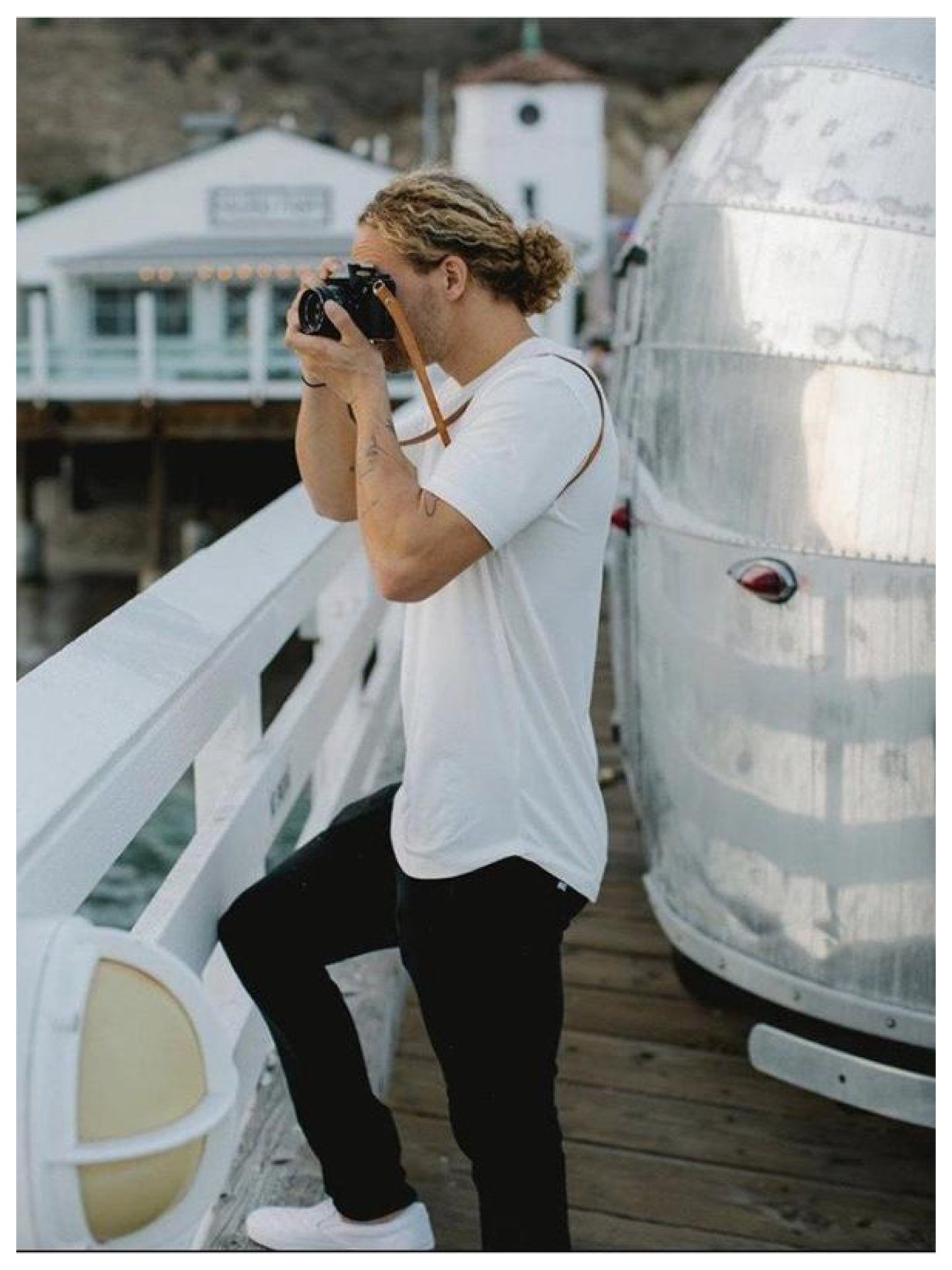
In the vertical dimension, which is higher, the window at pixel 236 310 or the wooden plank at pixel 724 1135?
the window at pixel 236 310

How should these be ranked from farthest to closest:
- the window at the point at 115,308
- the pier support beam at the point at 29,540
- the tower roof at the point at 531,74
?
the tower roof at the point at 531,74 → the window at the point at 115,308 → the pier support beam at the point at 29,540

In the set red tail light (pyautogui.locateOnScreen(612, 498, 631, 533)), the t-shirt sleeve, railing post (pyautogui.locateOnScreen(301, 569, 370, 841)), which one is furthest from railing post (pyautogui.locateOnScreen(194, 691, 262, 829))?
red tail light (pyautogui.locateOnScreen(612, 498, 631, 533))

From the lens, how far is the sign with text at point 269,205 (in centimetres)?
3072

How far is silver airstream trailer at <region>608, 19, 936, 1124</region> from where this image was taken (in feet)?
9.77

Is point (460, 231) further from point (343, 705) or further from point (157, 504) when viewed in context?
point (157, 504)

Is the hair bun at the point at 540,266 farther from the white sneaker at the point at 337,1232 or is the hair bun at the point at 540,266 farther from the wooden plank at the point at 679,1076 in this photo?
the wooden plank at the point at 679,1076

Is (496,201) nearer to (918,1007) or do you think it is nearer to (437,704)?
(437,704)

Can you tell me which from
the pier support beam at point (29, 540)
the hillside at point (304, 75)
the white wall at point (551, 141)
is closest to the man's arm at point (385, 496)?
the pier support beam at point (29, 540)

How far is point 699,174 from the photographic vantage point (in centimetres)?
346

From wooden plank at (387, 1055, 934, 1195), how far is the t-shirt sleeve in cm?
202

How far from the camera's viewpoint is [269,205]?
101ft

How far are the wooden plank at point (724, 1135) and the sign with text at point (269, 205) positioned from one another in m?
29.1

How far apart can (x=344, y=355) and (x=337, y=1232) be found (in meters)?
1.55

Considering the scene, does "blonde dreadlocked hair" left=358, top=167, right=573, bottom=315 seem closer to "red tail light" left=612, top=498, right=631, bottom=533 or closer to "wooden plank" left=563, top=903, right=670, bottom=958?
"red tail light" left=612, top=498, right=631, bottom=533
